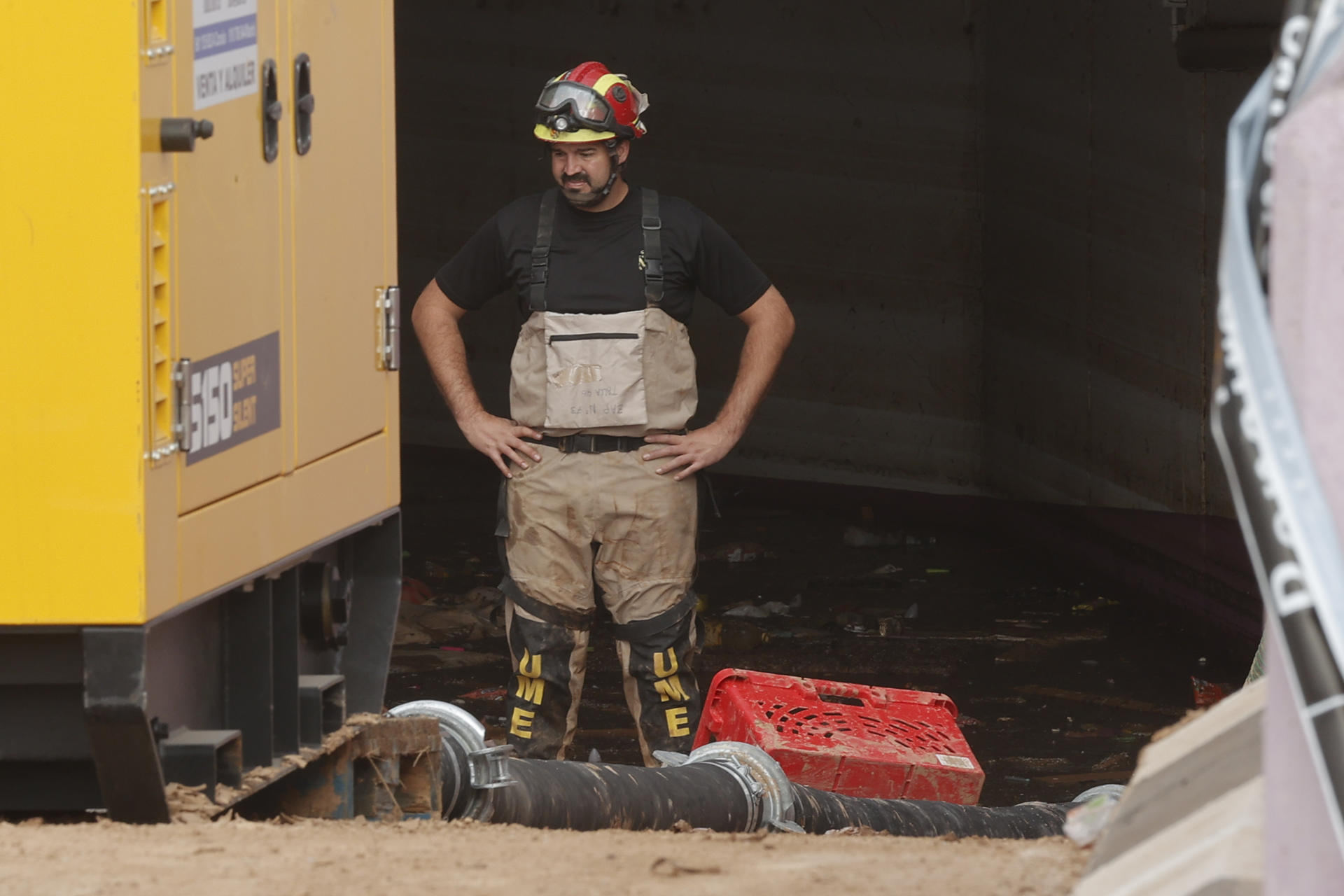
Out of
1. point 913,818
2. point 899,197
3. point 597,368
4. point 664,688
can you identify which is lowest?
point 913,818

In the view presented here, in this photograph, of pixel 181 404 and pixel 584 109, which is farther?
pixel 584 109

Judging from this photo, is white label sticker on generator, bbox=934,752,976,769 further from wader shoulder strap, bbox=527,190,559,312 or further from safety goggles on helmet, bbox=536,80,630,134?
safety goggles on helmet, bbox=536,80,630,134

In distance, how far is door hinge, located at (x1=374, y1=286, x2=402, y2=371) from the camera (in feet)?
13.9

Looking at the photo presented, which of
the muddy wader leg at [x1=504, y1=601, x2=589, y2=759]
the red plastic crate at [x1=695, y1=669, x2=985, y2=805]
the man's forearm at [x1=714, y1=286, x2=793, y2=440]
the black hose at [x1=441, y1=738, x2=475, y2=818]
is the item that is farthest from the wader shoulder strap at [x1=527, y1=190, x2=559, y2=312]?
the black hose at [x1=441, y1=738, x2=475, y2=818]

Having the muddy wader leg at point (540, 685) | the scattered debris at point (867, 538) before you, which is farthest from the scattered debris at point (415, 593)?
the muddy wader leg at point (540, 685)

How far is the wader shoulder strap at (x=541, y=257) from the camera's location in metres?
5.52

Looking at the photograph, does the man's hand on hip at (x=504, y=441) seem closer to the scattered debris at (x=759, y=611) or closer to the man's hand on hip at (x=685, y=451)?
the man's hand on hip at (x=685, y=451)

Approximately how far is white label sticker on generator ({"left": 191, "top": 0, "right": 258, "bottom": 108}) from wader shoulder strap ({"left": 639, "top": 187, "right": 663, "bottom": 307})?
2.07 m

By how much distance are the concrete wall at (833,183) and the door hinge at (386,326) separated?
25.4 feet

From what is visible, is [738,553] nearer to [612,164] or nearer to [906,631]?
[906,631]

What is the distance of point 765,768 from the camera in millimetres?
4684

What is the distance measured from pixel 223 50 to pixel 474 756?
1715 mm

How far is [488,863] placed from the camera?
3.02 m

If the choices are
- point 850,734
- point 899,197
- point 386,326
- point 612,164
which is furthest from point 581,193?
point 899,197
